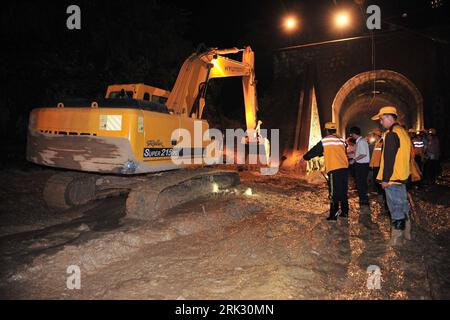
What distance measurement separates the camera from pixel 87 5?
10.5 meters

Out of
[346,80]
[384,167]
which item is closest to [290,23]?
[346,80]

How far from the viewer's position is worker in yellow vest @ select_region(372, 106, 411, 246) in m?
4.04

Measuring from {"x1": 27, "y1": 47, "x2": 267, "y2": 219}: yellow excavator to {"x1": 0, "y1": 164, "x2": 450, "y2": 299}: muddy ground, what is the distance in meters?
0.41

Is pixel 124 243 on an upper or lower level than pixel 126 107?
lower

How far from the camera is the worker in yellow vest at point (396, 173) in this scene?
13.3ft

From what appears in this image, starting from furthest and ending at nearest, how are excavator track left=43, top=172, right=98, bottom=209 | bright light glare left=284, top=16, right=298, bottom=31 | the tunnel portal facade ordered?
bright light glare left=284, top=16, right=298, bottom=31, the tunnel portal facade, excavator track left=43, top=172, right=98, bottom=209

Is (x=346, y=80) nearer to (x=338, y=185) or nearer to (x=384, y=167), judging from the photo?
(x=338, y=185)

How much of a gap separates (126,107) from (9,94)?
7.31 m

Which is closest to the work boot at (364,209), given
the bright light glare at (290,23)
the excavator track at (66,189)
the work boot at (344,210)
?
the work boot at (344,210)

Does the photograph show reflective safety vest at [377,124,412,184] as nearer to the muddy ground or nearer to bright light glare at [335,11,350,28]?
the muddy ground

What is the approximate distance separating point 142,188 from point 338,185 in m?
3.26

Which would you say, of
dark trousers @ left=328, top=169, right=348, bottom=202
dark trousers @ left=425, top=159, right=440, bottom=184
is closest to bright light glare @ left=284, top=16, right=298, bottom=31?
dark trousers @ left=425, top=159, right=440, bottom=184

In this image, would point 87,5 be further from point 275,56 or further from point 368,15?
point 368,15
